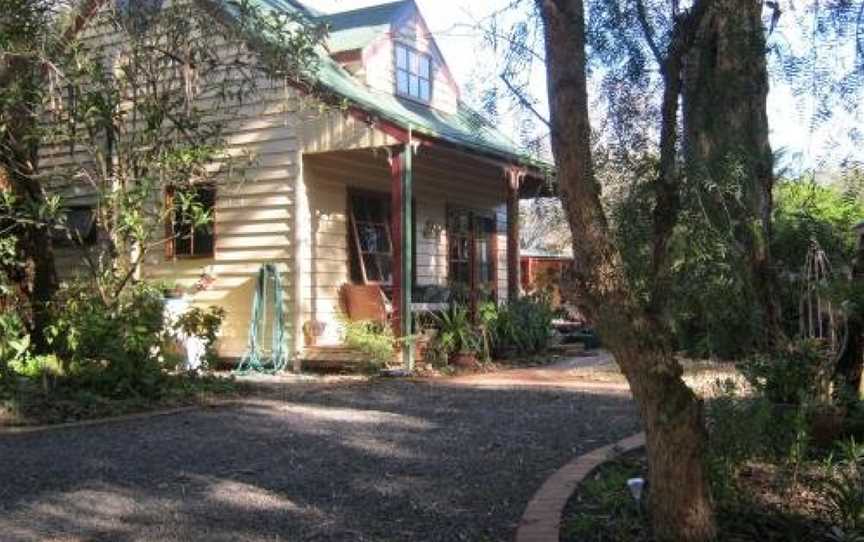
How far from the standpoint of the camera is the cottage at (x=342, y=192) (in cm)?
1231

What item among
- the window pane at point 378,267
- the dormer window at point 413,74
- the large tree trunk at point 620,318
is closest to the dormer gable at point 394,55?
the dormer window at point 413,74

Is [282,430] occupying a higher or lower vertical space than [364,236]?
lower

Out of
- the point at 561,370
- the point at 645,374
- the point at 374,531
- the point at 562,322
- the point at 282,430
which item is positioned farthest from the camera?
the point at 562,322

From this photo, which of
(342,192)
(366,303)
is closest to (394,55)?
(342,192)

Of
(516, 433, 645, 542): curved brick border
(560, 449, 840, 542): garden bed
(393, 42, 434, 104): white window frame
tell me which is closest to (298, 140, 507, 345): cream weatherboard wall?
(393, 42, 434, 104): white window frame

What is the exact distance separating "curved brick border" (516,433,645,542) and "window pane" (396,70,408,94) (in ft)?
31.8

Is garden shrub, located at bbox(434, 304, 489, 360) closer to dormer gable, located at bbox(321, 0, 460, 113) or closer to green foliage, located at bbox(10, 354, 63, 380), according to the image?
dormer gable, located at bbox(321, 0, 460, 113)

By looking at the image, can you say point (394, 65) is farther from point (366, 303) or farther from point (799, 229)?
point (799, 229)

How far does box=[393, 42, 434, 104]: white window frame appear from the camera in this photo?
15.0 meters

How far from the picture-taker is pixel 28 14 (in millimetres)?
8852

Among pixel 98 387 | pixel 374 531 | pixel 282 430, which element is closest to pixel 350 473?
Answer: pixel 374 531

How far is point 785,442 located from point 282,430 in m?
4.06

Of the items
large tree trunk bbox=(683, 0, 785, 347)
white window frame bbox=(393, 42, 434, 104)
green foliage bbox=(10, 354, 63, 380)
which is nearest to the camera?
large tree trunk bbox=(683, 0, 785, 347)

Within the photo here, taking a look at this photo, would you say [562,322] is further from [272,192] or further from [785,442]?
[785,442]
